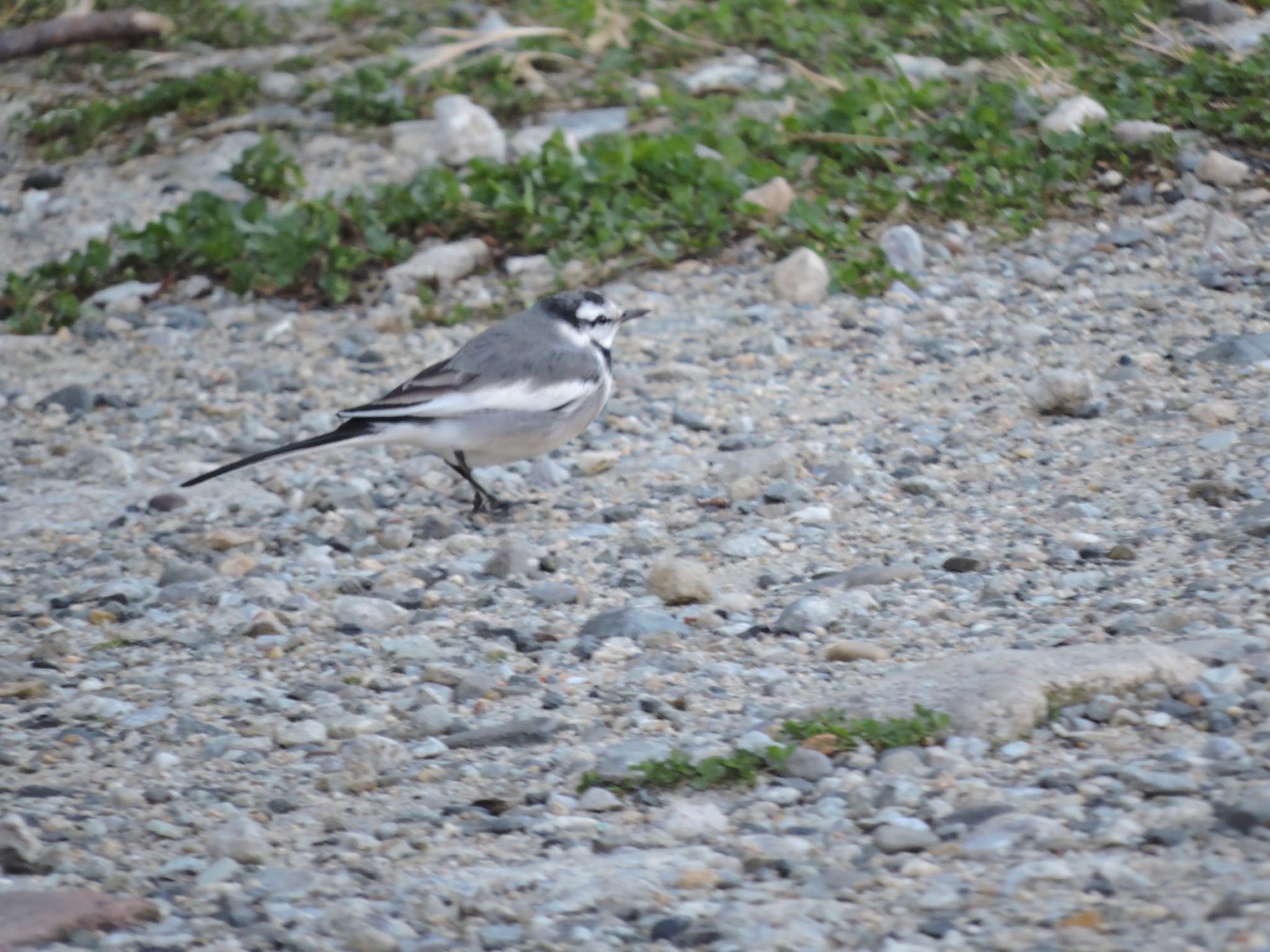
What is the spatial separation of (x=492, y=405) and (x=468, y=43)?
3.98 m

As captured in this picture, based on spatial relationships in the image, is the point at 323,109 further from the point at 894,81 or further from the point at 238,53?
the point at 894,81

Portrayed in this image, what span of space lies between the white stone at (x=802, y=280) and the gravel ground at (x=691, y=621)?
0.49 ft

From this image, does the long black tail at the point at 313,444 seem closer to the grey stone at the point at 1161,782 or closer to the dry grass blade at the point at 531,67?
the grey stone at the point at 1161,782

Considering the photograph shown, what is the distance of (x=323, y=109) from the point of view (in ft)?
30.1

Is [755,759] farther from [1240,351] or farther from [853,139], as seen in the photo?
[853,139]

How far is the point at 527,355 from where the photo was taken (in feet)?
20.3

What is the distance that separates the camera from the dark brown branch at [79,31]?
9906 millimetres

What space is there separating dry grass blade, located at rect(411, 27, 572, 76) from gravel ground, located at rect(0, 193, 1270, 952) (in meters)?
2.10

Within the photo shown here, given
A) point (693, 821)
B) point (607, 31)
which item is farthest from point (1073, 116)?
point (693, 821)

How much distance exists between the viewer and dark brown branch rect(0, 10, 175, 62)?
32.5ft

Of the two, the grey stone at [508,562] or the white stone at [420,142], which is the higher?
the white stone at [420,142]

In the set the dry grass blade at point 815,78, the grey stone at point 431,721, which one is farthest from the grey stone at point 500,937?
the dry grass blade at point 815,78

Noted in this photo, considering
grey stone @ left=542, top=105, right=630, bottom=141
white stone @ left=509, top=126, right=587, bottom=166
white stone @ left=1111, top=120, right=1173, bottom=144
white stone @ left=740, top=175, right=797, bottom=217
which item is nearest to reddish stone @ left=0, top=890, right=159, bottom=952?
white stone @ left=740, top=175, right=797, bottom=217

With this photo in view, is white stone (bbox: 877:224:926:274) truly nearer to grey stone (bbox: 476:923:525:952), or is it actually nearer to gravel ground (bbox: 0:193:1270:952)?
gravel ground (bbox: 0:193:1270:952)
